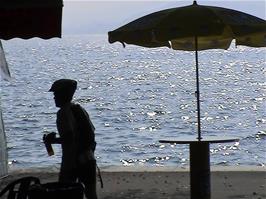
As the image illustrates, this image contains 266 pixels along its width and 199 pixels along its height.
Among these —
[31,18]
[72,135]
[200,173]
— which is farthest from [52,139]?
[200,173]

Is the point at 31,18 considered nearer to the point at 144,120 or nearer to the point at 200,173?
the point at 200,173

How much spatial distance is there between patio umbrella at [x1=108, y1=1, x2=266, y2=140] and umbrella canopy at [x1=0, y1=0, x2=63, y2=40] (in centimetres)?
179

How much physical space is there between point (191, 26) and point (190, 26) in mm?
11

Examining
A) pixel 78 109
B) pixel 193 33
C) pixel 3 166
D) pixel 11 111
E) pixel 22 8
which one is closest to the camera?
pixel 22 8

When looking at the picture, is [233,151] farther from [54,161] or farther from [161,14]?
[161,14]

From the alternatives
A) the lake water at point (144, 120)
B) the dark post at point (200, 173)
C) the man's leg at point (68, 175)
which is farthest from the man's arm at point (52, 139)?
the lake water at point (144, 120)

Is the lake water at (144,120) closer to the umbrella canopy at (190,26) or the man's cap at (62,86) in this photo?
the umbrella canopy at (190,26)

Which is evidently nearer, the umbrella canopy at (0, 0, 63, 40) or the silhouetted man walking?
the umbrella canopy at (0, 0, 63, 40)

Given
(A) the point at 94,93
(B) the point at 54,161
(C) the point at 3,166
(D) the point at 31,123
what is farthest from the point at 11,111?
(C) the point at 3,166

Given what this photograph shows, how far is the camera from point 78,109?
7.41 m

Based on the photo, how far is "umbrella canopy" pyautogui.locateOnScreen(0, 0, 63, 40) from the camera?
21.7 feet

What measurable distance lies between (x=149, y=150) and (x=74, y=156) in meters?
13.7

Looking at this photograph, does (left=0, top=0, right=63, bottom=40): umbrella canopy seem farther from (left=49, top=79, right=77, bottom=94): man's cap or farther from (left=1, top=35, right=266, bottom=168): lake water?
(left=1, top=35, right=266, bottom=168): lake water

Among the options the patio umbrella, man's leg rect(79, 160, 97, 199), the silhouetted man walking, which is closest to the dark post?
the patio umbrella
